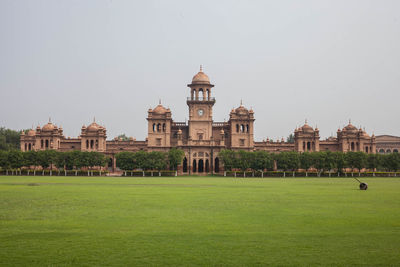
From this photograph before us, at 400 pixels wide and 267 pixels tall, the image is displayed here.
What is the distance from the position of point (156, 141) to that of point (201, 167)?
1108cm

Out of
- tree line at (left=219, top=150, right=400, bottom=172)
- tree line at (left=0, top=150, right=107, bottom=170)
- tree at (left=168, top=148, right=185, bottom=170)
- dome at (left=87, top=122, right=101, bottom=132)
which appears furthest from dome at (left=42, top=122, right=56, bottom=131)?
tree line at (left=219, top=150, right=400, bottom=172)

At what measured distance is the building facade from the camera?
289ft

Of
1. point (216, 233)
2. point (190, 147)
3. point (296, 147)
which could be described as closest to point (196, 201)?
point (216, 233)

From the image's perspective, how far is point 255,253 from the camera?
40.4ft

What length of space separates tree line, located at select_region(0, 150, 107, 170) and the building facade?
10435 millimetres

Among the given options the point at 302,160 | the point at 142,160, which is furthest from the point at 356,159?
the point at 142,160

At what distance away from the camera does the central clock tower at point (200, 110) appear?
90.4 m

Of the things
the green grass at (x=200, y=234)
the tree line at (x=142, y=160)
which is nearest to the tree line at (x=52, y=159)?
the tree line at (x=142, y=160)

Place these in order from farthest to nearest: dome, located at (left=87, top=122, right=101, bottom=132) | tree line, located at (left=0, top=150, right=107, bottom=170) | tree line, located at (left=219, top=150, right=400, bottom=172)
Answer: dome, located at (left=87, top=122, right=101, bottom=132)
tree line, located at (left=0, top=150, right=107, bottom=170)
tree line, located at (left=219, top=150, right=400, bottom=172)

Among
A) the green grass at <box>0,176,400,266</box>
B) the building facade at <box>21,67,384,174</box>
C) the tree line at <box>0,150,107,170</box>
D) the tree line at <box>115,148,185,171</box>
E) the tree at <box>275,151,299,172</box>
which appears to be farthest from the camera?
the building facade at <box>21,67,384,174</box>

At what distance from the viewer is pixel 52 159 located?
268 feet

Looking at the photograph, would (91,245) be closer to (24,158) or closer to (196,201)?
(196,201)

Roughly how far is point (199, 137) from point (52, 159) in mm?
29660

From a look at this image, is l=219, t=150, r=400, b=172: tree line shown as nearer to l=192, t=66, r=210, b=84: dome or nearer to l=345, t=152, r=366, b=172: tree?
l=345, t=152, r=366, b=172: tree
